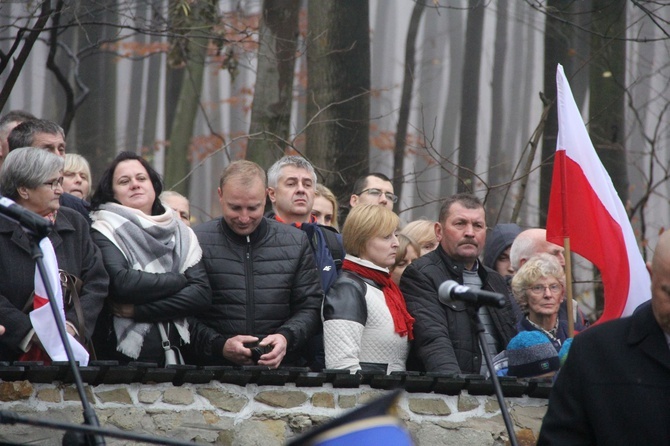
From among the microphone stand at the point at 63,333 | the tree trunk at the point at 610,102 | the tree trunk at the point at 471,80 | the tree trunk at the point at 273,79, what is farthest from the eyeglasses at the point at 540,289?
the tree trunk at the point at 471,80

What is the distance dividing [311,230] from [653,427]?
11.9 feet

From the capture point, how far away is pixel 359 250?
714 cm

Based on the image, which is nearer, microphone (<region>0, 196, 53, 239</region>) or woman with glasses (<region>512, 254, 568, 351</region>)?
microphone (<region>0, 196, 53, 239</region>)

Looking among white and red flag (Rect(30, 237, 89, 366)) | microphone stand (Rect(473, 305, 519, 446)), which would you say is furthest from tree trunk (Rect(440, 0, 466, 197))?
microphone stand (Rect(473, 305, 519, 446))

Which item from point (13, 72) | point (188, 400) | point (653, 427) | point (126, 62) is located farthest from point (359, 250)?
point (126, 62)

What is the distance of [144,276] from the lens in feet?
21.1

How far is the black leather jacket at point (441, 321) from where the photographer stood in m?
6.89

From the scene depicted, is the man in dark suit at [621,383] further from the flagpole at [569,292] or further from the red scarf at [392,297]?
the red scarf at [392,297]

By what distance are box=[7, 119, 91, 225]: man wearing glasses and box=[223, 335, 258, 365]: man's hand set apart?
3.83 feet

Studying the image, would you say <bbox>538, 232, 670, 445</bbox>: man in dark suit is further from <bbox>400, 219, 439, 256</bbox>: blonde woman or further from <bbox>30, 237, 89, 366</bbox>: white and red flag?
<bbox>400, 219, 439, 256</bbox>: blonde woman

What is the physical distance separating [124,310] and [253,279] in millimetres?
791

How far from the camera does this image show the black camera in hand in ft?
21.0

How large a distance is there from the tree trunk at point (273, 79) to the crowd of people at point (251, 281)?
4541 mm

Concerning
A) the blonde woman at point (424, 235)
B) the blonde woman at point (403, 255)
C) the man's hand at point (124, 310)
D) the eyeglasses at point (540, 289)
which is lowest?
the man's hand at point (124, 310)
